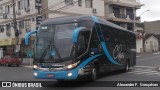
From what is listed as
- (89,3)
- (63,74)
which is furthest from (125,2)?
(63,74)

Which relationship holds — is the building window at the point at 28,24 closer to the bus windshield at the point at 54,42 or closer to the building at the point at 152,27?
the bus windshield at the point at 54,42

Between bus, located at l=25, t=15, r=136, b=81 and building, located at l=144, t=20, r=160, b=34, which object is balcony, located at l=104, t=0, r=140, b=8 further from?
building, located at l=144, t=20, r=160, b=34

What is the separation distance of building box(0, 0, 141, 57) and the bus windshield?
21.9 metres

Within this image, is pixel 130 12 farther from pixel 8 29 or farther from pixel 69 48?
pixel 69 48

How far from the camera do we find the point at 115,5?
5462 centimetres

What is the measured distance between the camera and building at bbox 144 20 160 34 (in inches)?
3957

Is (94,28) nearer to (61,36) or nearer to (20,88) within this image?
(61,36)

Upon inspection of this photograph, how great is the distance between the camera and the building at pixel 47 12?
136ft

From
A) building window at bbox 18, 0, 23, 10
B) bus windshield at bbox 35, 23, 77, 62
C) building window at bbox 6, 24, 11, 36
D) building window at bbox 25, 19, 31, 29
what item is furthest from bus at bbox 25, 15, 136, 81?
building window at bbox 6, 24, 11, 36

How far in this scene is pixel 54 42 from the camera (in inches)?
550

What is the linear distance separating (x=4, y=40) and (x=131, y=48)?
32796 mm

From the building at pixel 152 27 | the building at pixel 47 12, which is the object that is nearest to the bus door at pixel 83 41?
→ the building at pixel 47 12

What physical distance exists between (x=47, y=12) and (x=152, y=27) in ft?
221

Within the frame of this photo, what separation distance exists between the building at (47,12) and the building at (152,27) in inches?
1693
